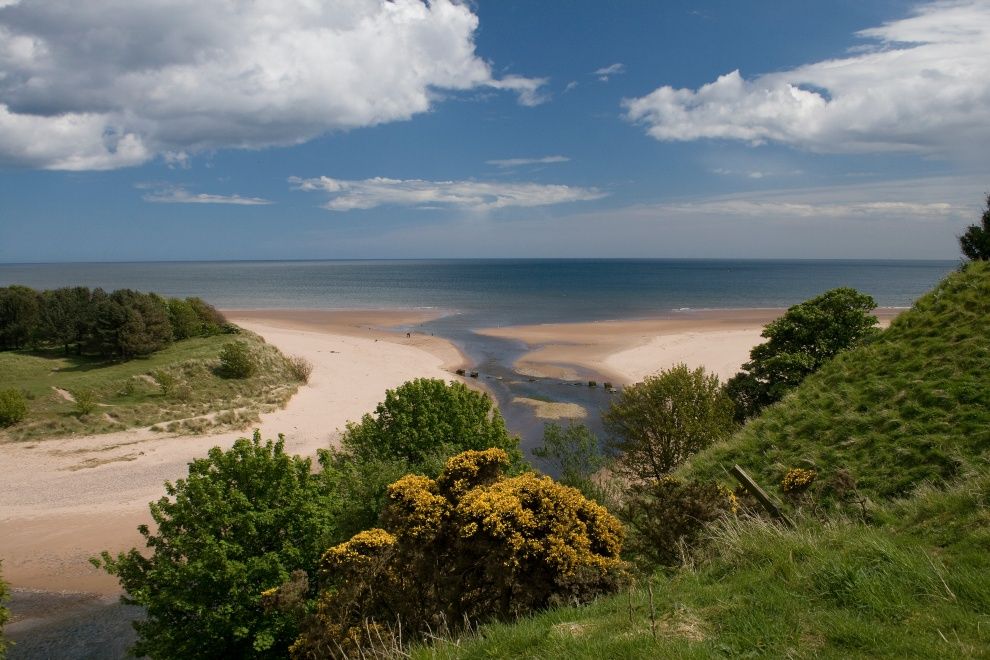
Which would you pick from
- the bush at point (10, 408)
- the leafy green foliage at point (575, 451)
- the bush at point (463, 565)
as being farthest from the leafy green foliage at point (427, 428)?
the bush at point (10, 408)

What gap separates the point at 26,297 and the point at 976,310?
184ft

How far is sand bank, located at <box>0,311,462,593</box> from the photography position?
19.4m

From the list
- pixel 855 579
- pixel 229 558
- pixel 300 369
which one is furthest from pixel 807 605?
pixel 300 369

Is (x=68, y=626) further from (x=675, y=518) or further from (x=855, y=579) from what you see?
(x=855, y=579)

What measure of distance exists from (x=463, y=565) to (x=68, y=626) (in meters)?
15.3

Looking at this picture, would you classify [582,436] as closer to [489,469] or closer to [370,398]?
[489,469]

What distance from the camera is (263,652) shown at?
11.9m

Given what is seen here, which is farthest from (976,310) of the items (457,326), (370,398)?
(457,326)

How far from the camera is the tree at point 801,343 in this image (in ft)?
75.4

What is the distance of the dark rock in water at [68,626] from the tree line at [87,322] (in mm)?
25802

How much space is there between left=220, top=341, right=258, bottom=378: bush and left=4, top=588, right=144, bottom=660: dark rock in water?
23.0 meters

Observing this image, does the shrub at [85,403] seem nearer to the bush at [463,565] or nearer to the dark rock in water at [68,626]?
the dark rock in water at [68,626]

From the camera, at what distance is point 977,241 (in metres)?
23.0

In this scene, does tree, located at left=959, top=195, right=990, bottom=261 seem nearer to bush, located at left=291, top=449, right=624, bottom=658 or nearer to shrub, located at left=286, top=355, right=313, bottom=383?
bush, located at left=291, top=449, right=624, bottom=658
